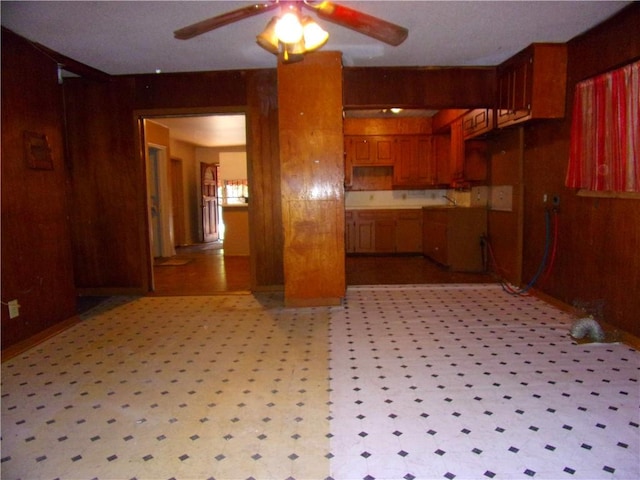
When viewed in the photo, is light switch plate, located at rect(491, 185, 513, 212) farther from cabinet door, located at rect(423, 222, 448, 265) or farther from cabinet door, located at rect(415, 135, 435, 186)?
cabinet door, located at rect(415, 135, 435, 186)

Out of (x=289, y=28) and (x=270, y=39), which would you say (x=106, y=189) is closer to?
(x=270, y=39)

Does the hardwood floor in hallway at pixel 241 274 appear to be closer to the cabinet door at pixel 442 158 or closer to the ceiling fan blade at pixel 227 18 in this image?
the cabinet door at pixel 442 158

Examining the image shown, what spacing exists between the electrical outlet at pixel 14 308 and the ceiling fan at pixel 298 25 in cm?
244

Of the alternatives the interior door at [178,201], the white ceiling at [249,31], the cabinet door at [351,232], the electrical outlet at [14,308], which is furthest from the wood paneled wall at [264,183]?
the interior door at [178,201]

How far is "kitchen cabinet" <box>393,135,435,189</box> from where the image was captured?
7875 millimetres

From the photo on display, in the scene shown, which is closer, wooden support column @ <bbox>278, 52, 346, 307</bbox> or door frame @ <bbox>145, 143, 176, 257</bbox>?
wooden support column @ <bbox>278, 52, 346, 307</bbox>

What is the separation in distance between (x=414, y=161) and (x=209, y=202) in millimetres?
5935

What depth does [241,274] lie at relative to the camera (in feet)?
21.4

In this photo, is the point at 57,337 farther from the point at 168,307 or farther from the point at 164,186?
the point at 164,186

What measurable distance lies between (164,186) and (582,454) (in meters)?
8.00

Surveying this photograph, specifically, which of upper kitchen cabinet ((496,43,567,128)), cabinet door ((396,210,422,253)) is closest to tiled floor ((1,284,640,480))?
upper kitchen cabinet ((496,43,567,128))

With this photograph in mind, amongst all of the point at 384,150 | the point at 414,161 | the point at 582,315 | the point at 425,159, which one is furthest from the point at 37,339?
the point at 425,159

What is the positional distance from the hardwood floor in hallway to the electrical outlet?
1.90m

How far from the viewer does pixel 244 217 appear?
858cm
